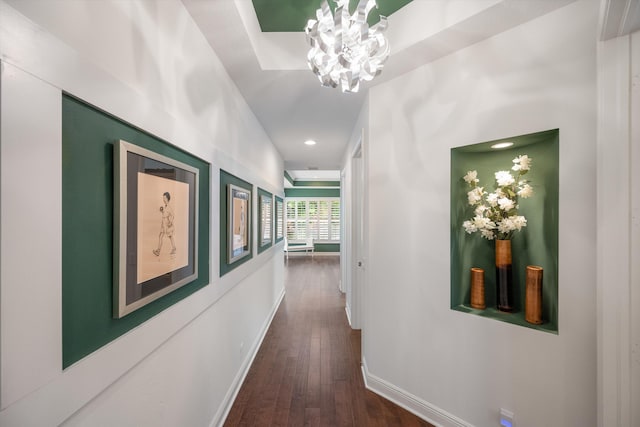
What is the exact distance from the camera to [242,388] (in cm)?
223

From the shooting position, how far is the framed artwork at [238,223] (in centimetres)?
198

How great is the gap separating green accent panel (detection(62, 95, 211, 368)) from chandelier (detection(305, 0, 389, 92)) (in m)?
0.84

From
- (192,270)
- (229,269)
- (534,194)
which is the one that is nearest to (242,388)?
(229,269)

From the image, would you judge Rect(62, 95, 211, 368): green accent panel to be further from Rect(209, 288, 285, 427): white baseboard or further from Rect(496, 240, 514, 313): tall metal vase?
Rect(496, 240, 514, 313): tall metal vase

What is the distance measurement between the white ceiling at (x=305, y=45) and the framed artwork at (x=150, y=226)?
32.8 inches

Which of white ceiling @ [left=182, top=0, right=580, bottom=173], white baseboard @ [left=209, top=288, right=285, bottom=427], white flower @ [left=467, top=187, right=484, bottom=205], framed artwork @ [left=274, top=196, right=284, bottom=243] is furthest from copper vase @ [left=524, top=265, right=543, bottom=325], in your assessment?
framed artwork @ [left=274, top=196, right=284, bottom=243]

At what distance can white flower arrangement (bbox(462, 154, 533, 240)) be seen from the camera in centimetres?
156

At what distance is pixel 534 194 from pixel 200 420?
239cm

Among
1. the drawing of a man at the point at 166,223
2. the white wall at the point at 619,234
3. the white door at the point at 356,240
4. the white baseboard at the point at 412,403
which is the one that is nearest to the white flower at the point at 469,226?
the white wall at the point at 619,234

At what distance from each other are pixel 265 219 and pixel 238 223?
115 cm

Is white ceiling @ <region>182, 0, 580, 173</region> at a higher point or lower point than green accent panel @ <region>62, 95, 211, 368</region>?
higher

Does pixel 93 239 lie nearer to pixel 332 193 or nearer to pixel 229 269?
pixel 229 269

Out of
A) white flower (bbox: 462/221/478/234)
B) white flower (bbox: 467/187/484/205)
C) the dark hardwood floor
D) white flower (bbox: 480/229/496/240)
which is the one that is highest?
white flower (bbox: 467/187/484/205)

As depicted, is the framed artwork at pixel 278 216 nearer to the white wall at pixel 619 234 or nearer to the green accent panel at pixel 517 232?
the green accent panel at pixel 517 232
